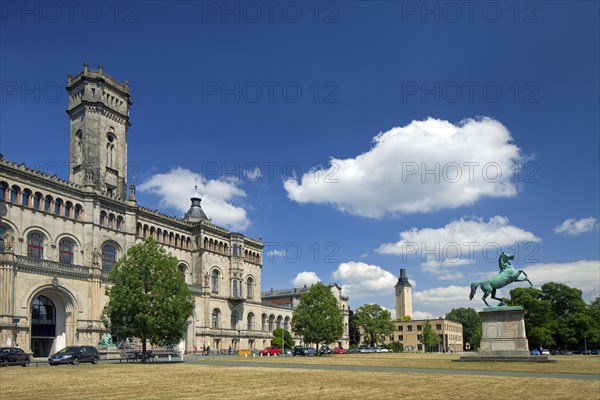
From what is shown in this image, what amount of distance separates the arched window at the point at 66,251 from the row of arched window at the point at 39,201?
3.16 m

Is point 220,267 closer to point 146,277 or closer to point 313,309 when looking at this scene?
point 313,309

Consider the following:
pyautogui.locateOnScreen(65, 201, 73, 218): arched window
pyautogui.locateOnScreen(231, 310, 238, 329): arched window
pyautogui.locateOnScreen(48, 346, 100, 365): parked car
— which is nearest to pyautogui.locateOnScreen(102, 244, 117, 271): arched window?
pyautogui.locateOnScreen(65, 201, 73, 218): arched window

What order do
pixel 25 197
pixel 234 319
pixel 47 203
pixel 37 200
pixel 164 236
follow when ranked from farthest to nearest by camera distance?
1. pixel 234 319
2. pixel 164 236
3. pixel 47 203
4. pixel 37 200
5. pixel 25 197

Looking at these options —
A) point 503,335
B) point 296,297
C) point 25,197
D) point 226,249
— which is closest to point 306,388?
point 503,335

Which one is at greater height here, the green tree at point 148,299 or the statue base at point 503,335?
the green tree at point 148,299

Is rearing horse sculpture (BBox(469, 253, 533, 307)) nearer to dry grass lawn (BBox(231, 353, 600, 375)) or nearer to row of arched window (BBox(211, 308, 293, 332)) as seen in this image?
dry grass lawn (BBox(231, 353, 600, 375))

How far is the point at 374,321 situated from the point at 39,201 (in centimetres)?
9304

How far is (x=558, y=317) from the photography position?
96250 millimetres

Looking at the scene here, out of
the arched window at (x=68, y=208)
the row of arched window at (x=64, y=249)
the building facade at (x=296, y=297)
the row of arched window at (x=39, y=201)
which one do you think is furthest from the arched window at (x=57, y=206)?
the building facade at (x=296, y=297)

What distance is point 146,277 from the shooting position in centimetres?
4809

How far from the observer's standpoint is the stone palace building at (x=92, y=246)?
57562 mm

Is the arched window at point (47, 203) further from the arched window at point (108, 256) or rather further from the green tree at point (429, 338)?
the green tree at point (429, 338)

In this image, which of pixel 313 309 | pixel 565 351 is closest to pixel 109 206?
pixel 313 309

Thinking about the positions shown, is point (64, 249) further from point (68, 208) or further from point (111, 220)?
point (111, 220)
